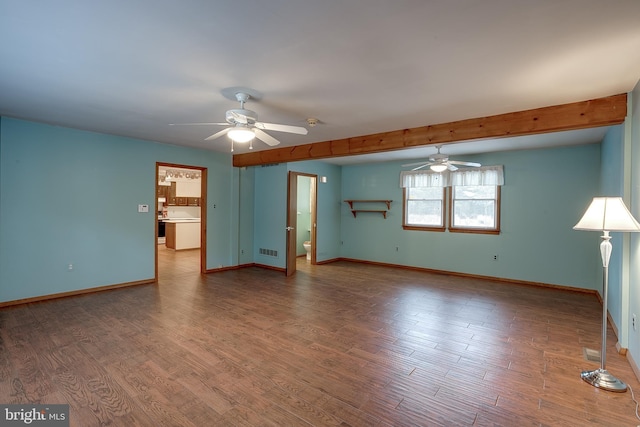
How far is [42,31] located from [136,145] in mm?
3522

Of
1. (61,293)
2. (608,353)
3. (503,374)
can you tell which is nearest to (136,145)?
(61,293)

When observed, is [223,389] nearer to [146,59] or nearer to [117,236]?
[146,59]

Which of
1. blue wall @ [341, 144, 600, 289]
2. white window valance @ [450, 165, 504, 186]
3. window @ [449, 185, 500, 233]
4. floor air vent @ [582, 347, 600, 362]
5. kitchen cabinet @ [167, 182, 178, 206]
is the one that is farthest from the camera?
kitchen cabinet @ [167, 182, 178, 206]

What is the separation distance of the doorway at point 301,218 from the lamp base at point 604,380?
4641 mm

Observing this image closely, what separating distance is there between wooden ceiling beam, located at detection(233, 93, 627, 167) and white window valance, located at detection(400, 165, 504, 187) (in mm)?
2616

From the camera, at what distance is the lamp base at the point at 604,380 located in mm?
2354

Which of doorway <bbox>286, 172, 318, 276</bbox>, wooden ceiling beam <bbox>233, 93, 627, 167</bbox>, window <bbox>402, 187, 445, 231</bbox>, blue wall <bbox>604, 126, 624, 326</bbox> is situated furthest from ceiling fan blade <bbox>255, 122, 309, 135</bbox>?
window <bbox>402, 187, 445, 231</bbox>

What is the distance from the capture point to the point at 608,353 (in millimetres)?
2982

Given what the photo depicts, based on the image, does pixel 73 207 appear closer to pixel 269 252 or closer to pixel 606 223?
pixel 269 252

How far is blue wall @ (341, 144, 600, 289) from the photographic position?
526 centimetres

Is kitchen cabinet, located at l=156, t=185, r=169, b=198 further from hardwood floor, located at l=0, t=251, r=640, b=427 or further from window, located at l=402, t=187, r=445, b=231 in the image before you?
window, located at l=402, t=187, r=445, b=231

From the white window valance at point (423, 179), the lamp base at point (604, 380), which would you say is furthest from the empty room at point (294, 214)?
the white window valance at point (423, 179)

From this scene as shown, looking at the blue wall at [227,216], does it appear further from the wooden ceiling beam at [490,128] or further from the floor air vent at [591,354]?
the floor air vent at [591,354]

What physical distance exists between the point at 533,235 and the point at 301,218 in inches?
220
